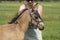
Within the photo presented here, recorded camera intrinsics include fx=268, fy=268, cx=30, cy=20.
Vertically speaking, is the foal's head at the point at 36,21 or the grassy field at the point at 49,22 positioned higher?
the foal's head at the point at 36,21

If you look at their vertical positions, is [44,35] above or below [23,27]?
below

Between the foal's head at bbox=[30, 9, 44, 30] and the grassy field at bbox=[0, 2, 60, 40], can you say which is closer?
the foal's head at bbox=[30, 9, 44, 30]

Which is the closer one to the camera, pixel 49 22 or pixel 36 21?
pixel 36 21

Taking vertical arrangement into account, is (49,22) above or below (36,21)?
below

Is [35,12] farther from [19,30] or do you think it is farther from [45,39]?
[45,39]

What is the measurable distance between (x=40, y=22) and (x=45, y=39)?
4907 mm

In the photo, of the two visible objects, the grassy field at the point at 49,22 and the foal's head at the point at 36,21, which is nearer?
the foal's head at the point at 36,21

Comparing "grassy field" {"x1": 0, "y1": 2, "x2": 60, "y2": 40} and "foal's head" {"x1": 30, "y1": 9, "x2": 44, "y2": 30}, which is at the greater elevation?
"foal's head" {"x1": 30, "y1": 9, "x2": 44, "y2": 30}

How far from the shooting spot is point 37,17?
7656mm

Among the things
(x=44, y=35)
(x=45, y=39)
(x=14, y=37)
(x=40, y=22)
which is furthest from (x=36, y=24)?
(x=44, y=35)

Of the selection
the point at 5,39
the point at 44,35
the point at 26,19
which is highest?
the point at 26,19

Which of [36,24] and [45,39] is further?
[45,39]

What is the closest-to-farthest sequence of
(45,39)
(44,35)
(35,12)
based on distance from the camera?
1. (35,12)
2. (45,39)
3. (44,35)

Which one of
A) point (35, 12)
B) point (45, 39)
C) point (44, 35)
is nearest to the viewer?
point (35, 12)
